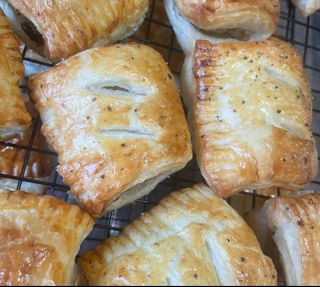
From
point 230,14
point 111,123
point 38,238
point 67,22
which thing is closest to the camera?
point 38,238

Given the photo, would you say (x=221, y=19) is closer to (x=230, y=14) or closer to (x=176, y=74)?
(x=230, y=14)

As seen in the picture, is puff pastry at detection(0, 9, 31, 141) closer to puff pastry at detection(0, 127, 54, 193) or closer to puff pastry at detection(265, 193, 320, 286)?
puff pastry at detection(0, 127, 54, 193)

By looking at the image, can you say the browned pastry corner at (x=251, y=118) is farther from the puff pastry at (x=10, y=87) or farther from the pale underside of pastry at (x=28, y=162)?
the pale underside of pastry at (x=28, y=162)

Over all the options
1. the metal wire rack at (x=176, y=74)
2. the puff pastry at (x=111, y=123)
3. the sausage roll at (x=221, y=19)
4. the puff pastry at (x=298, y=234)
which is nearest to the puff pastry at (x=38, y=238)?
the puff pastry at (x=111, y=123)

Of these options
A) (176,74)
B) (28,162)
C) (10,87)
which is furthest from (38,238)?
(176,74)

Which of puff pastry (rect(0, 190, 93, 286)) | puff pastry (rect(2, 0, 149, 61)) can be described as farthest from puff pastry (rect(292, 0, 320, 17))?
puff pastry (rect(0, 190, 93, 286))

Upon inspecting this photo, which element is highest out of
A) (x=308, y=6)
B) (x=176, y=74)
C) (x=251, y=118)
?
(x=308, y=6)
